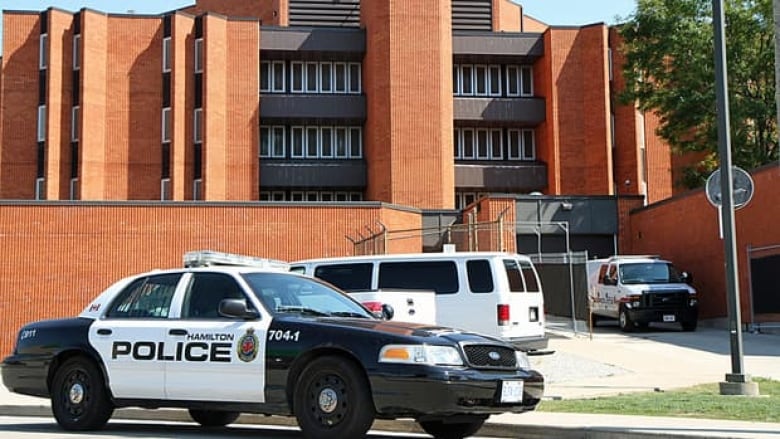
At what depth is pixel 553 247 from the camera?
36.7 meters

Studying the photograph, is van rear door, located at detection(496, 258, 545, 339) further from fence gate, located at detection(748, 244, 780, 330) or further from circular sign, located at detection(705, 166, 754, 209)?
fence gate, located at detection(748, 244, 780, 330)

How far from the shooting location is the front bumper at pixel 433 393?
8773 mm

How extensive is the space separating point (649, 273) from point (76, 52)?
2967 centimetres

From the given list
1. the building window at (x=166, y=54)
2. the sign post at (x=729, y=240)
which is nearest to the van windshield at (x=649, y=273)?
the sign post at (x=729, y=240)

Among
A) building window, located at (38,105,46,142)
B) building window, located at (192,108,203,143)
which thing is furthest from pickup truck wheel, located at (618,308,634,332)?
building window, located at (38,105,46,142)

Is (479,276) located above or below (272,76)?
below

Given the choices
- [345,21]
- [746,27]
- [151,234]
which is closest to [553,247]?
[746,27]

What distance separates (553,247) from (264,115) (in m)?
16.4

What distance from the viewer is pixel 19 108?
46.3m

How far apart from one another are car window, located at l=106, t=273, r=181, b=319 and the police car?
15 mm

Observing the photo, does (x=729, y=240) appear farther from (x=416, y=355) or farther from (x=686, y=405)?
(x=416, y=355)

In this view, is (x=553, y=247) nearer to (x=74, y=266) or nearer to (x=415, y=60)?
(x=415, y=60)

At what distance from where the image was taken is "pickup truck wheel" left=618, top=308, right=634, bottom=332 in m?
27.5

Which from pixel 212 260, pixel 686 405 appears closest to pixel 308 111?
pixel 212 260
